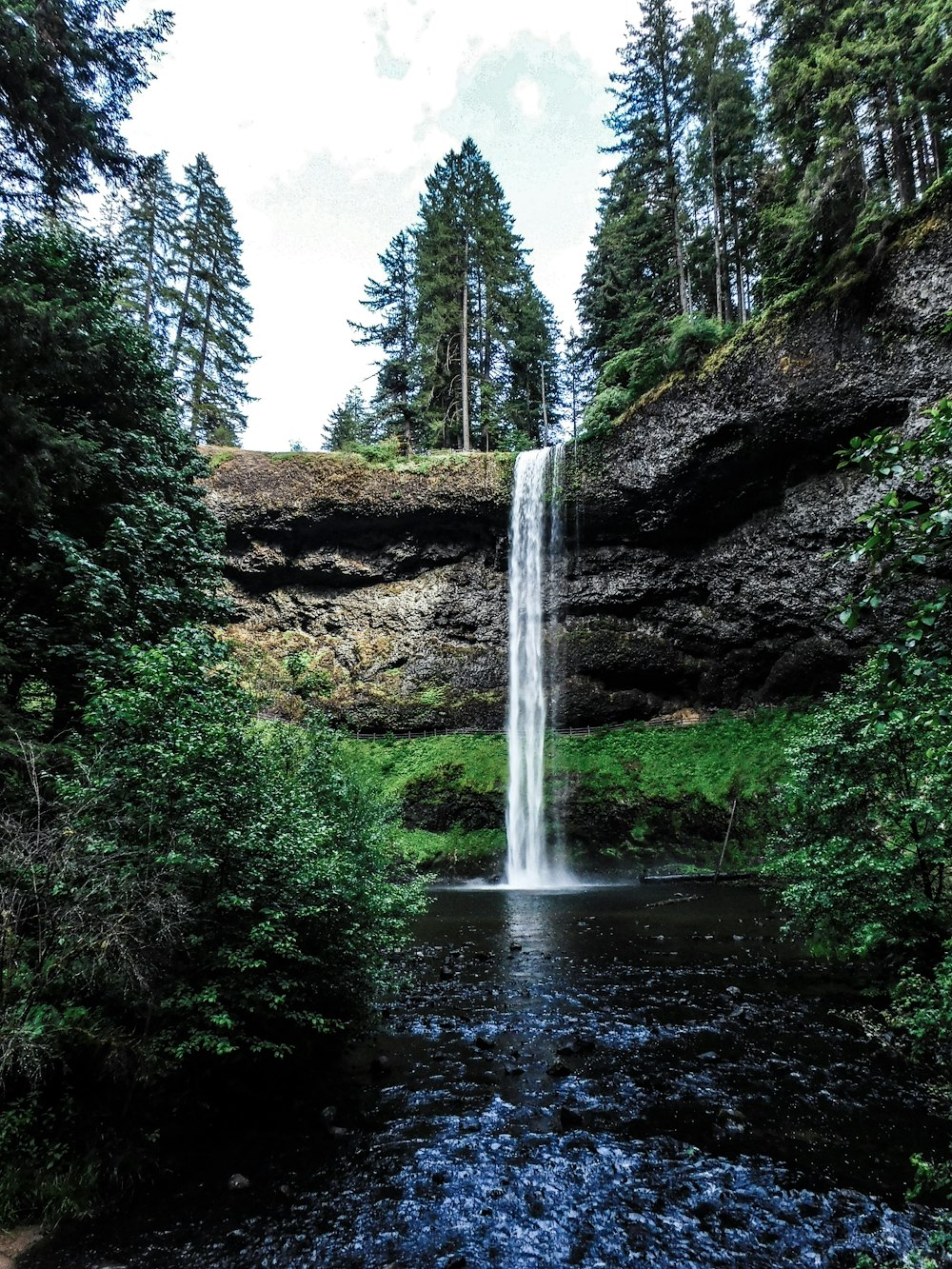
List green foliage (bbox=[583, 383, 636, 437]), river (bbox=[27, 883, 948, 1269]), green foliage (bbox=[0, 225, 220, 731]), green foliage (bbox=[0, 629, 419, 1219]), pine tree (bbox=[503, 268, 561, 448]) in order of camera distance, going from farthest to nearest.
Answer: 1. pine tree (bbox=[503, 268, 561, 448])
2. green foliage (bbox=[583, 383, 636, 437])
3. green foliage (bbox=[0, 225, 220, 731])
4. green foliage (bbox=[0, 629, 419, 1219])
5. river (bbox=[27, 883, 948, 1269])

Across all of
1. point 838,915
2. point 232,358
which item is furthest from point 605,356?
point 838,915

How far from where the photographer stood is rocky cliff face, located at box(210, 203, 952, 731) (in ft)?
57.9

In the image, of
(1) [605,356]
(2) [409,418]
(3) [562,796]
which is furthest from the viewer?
(2) [409,418]

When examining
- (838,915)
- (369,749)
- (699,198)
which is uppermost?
(699,198)

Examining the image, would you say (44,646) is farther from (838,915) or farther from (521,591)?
(521,591)

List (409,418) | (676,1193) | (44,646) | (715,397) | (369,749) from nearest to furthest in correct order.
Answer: (676,1193) → (44,646) → (715,397) → (369,749) → (409,418)

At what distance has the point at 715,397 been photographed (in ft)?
64.7

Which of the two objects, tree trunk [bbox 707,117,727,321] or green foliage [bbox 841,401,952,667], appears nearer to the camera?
green foliage [bbox 841,401,952,667]

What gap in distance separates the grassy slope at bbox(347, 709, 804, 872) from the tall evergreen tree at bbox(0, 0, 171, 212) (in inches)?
614

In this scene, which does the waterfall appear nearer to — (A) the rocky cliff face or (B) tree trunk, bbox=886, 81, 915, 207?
(A) the rocky cliff face

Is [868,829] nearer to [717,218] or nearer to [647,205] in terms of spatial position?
[717,218]

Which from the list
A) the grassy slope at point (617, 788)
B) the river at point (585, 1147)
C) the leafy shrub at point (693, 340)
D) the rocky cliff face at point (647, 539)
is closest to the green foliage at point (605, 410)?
the rocky cliff face at point (647, 539)

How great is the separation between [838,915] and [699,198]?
91.5 ft

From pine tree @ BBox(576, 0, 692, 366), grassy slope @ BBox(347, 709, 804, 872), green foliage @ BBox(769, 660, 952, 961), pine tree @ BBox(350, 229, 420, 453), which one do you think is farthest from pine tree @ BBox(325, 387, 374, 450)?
green foliage @ BBox(769, 660, 952, 961)
